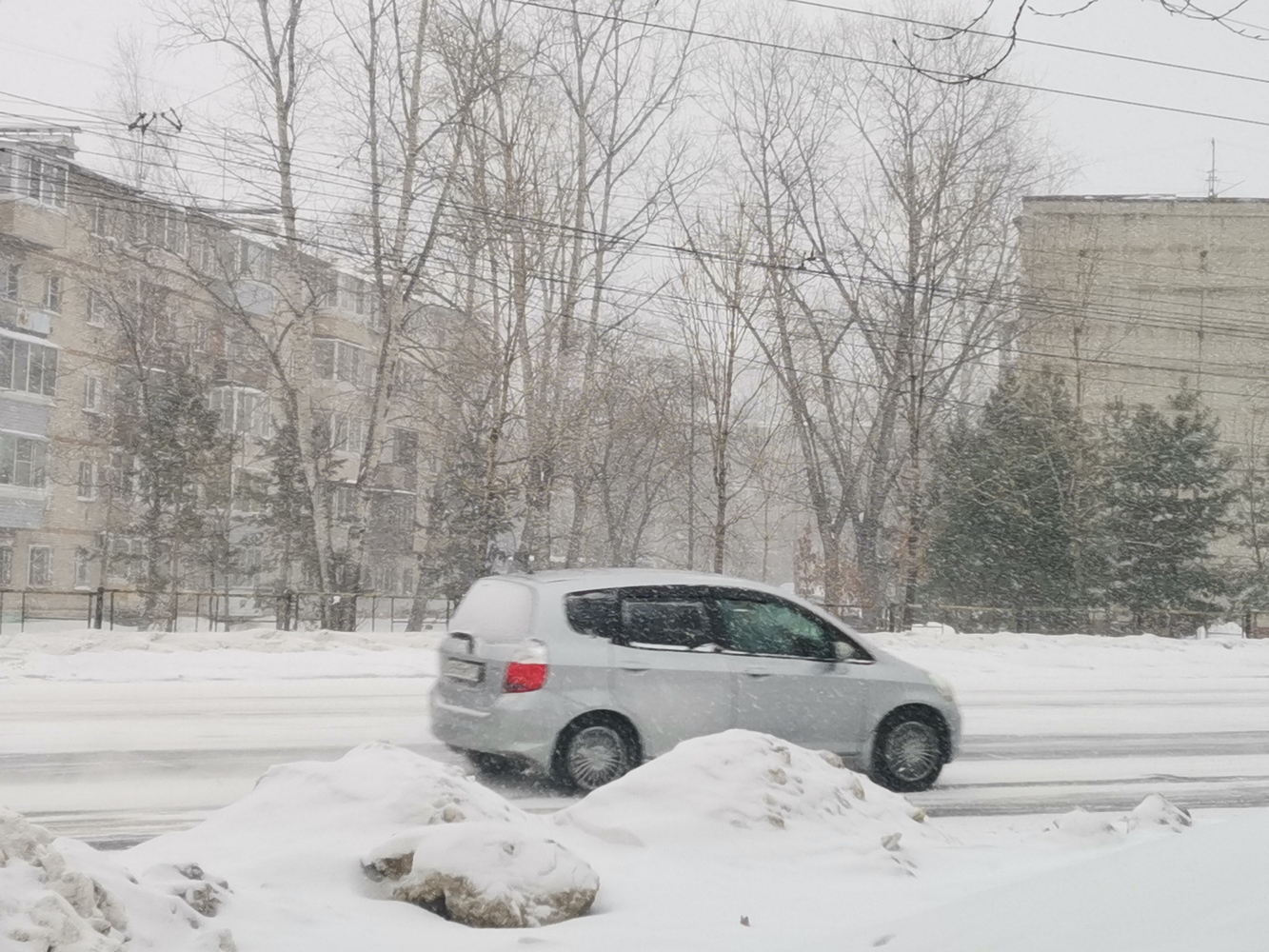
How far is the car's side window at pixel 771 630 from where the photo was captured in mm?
9367

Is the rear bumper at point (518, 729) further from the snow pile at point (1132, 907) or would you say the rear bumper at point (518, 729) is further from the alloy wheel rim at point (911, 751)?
the snow pile at point (1132, 907)

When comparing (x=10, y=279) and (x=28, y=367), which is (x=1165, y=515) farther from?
(x=10, y=279)

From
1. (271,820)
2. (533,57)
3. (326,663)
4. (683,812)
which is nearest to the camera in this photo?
(271,820)

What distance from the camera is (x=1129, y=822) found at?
22.3ft

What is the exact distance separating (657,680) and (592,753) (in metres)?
0.68

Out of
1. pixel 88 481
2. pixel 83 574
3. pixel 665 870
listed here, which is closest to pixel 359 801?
pixel 665 870

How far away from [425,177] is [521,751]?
22617 millimetres

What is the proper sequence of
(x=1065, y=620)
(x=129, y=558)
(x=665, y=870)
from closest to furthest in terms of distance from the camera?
(x=665, y=870) < (x=1065, y=620) < (x=129, y=558)

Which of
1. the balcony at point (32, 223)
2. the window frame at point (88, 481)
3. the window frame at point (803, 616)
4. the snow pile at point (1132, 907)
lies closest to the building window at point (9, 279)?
the balcony at point (32, 223)

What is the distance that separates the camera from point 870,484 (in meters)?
37.5

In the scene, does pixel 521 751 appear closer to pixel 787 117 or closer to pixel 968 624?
pixel 968 624

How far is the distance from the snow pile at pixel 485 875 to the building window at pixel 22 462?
39185mm

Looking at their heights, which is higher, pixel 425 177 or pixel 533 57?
pixel 533 57

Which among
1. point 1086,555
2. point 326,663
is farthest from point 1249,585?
point 326,663
